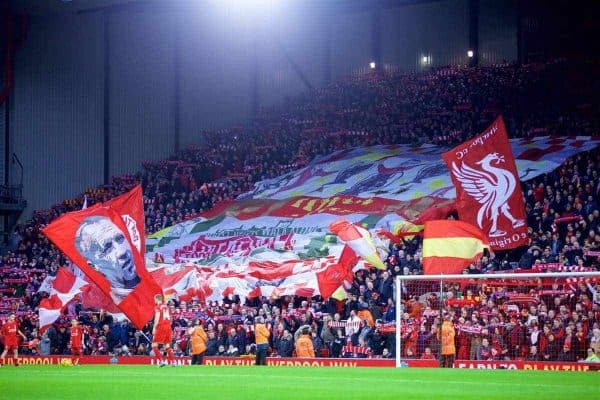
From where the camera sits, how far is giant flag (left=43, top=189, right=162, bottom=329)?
30.1m

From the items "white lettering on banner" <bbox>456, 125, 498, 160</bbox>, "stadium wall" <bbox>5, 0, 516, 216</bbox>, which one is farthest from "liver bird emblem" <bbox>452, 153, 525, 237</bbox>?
"stadium wall" <bbox>5, 0, 516, 216</bbox>

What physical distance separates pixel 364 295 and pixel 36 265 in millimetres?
18957

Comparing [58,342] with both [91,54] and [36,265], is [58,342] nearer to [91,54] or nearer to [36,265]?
[36,265]

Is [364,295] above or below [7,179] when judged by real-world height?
below

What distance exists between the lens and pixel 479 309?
28750 millimetres

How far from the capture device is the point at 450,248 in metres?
29.4

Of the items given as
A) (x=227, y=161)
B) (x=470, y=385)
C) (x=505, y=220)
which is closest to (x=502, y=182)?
(x=505, y=220)

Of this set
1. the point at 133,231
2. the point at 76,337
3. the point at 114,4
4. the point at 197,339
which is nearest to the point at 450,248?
the point at 197,339

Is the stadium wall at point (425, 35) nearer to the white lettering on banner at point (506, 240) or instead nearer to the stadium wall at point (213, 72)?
the stadium wall at point (213, 72)

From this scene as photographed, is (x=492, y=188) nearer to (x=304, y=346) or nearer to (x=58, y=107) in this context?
(x=304, y=346)

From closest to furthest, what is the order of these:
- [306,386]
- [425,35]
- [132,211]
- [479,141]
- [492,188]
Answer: [306,386] < [492,188] < [479,141] < [132,211] < [425,35]

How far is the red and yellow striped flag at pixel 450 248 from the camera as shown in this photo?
1153 inches

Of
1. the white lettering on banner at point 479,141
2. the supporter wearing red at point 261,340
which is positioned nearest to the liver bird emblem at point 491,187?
the white lettering on banner at point 479,141

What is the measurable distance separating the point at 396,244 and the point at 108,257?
33.9ft
